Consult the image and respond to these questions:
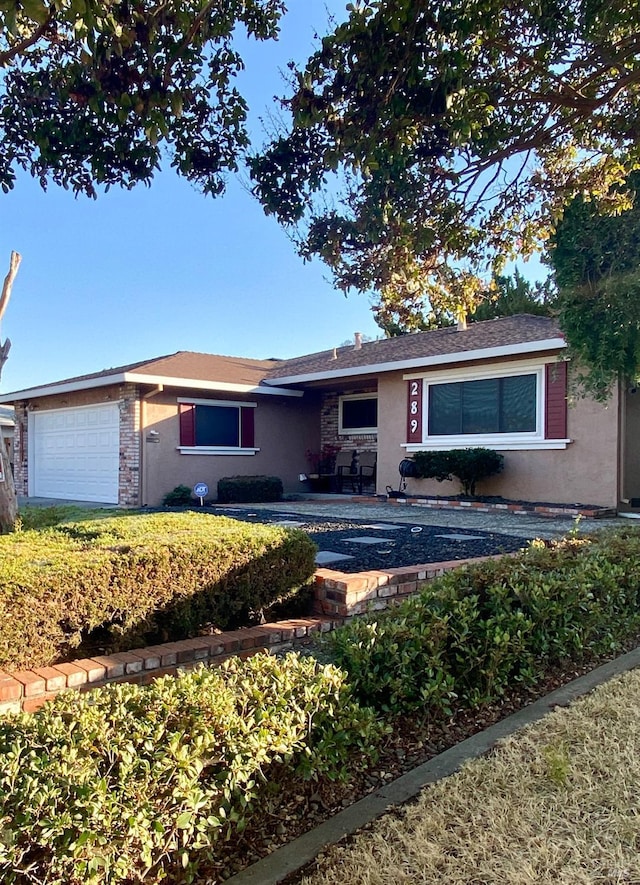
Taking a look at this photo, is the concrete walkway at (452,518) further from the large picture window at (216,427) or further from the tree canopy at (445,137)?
the tree canopy at (445,137)

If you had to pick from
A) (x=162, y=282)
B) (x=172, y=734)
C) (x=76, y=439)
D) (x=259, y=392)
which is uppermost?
(x=162, y=282)

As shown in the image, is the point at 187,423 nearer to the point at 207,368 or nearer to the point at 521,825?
the point at 207,368

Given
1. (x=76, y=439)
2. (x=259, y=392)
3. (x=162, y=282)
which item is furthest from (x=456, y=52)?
(x=162, y=282)

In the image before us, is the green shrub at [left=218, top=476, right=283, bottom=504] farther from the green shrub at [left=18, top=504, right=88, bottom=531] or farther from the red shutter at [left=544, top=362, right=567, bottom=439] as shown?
the green shrub at [left=18, top=504, right=88, bottom=531]

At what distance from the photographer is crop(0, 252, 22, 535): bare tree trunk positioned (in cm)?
583

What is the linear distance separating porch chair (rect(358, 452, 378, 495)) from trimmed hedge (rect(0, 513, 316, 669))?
36.7 ft

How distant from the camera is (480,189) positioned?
607 cm

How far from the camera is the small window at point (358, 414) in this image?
1598cm

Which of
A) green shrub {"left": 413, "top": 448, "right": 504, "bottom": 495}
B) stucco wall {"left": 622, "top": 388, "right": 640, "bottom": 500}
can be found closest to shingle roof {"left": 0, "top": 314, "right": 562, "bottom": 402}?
stucco wall {"left": 622, "top": 388, "right": 640, "bottom": 500}

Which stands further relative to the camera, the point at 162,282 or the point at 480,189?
the point at 162,282

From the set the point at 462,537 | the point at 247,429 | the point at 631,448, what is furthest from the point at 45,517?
the point at 631,448

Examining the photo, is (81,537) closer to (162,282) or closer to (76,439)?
(76,439)

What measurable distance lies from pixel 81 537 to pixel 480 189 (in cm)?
482

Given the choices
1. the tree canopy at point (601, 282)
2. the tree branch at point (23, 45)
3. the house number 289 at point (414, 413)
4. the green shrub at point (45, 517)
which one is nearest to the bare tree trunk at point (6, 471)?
the green shrub at point (45, 517)
